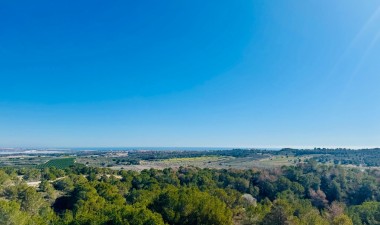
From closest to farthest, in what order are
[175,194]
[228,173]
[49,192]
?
[175,194], [49,192], [228,173]

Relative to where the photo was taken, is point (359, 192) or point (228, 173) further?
point (228, 173)

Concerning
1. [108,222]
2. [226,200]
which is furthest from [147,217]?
[226,200]

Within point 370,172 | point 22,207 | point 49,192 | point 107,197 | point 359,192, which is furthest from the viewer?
point 370,172

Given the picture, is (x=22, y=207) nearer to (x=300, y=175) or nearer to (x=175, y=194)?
(x=175, y=194)

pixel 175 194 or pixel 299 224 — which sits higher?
pixel 175 194

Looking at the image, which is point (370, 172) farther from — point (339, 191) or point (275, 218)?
point (275, 218)

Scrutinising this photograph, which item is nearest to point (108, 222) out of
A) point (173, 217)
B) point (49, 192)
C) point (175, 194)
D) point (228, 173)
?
point (173, 217)
